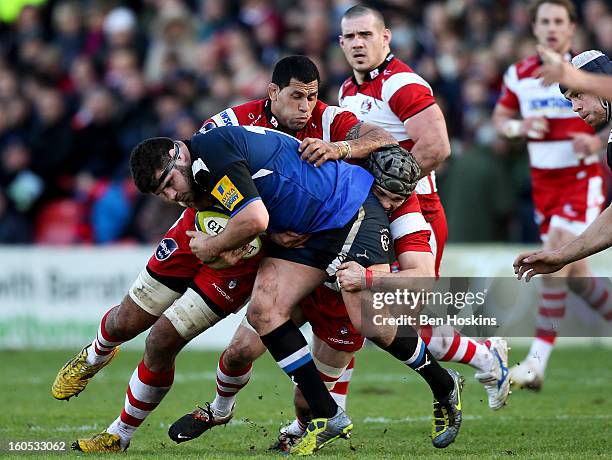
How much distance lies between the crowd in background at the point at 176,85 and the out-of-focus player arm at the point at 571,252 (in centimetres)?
754

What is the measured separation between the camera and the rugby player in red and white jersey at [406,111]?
350 inches

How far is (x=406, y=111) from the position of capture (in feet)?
29.4

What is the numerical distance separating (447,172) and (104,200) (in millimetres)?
4884

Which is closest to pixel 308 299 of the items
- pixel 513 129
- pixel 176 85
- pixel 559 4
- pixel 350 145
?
pixel 350 145

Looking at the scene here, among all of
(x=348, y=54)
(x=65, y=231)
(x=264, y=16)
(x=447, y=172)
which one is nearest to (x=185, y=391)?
(x=348, y=54)

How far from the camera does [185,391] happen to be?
11.4 m

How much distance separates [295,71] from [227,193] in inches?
47.2

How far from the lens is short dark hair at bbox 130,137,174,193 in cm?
732

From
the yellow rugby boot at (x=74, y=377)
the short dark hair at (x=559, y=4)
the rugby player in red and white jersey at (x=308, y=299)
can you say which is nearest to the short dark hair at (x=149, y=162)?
the rugby player in red and white jersey at (x=308, y=299)

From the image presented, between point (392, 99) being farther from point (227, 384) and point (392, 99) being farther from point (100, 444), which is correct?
point (100, 444)

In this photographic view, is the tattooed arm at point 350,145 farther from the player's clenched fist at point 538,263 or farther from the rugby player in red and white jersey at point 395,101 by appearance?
the player's clenched fist at point 538,263

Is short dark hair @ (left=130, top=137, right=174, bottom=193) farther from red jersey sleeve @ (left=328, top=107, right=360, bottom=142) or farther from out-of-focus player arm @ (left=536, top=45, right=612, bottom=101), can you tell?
out-of-focus player arm @ (left=536, top=45, right=612, bottom=101)

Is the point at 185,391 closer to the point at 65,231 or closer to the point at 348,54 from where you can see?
the point at 348,54

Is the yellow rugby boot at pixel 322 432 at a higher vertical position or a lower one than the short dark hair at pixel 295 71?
lower
